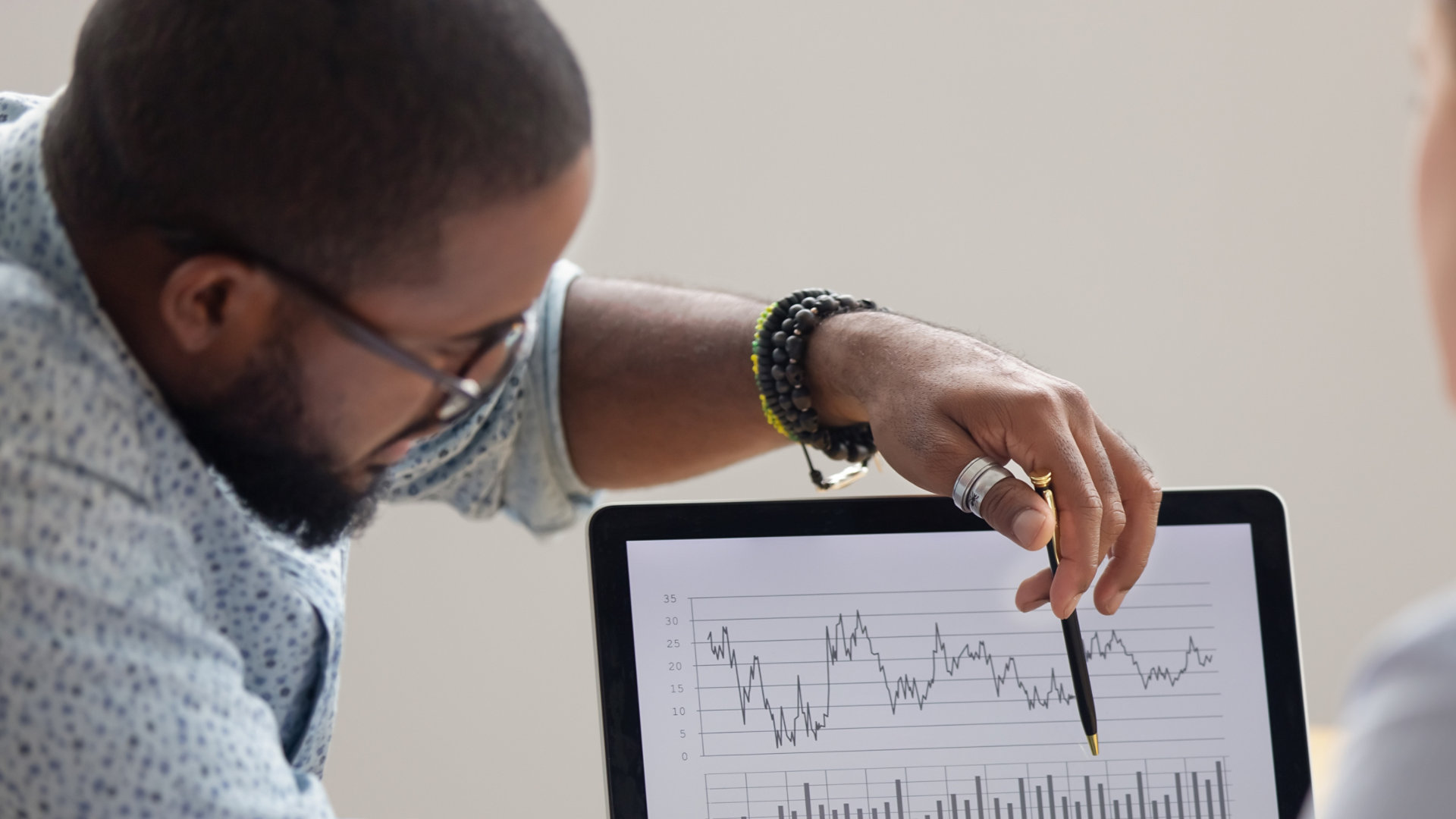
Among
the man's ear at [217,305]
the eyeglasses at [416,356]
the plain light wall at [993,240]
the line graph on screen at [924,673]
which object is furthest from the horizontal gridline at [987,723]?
the plain light wall at [993,240]

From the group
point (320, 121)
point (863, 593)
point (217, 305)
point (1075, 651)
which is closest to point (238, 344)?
point (217, 305)

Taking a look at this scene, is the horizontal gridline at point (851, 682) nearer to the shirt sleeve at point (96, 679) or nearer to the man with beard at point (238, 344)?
the man with beard at point (238, 344)

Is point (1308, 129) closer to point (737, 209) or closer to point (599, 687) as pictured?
point (737, 209)

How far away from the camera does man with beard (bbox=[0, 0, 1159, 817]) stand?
20.4 inches

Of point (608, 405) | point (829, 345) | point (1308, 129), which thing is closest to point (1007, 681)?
point (829, 345)

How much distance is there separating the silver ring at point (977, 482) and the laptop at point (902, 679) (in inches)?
1.6

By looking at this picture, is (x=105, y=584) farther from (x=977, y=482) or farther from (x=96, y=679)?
(x=977, y=482)

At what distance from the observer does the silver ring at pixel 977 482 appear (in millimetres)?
736

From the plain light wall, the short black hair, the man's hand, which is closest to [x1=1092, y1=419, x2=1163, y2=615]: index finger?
the man's hand

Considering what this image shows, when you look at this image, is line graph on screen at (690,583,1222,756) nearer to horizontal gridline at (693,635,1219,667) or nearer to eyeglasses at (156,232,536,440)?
horizontal gridline at (693,635,1219,667)

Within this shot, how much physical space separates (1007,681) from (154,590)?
1.61 feet

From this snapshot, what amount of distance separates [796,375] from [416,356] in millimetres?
349

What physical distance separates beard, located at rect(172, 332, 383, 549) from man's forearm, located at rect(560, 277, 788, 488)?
0.28 m

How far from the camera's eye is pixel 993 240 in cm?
171
